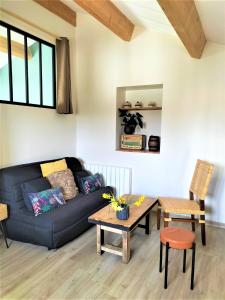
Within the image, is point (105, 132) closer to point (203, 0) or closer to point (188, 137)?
point (188, 137)

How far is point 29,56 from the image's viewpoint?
3.20 metres

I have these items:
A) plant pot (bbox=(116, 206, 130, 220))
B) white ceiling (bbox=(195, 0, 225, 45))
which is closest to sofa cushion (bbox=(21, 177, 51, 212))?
plant pot (bbox=(116, 206, 130, 220))

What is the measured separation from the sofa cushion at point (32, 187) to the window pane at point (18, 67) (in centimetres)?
110

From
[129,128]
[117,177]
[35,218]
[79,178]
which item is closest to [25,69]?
[79,178]

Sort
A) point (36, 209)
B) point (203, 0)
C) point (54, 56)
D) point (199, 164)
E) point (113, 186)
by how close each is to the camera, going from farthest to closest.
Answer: point (113, 186)
point (54, 56)
point (199, 164)
point (36, 209)
point (203, 0)

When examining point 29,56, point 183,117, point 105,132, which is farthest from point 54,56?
point 183,117

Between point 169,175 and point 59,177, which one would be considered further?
point 169,175

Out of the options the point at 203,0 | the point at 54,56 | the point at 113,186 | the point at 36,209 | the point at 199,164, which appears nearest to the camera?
the point at 203,0

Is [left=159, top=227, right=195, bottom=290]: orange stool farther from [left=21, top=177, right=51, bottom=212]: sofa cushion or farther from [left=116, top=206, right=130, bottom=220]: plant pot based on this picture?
[left=21, top=177, right=51, bottom=212]: sofa cushion

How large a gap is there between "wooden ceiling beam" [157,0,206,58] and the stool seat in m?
1.77

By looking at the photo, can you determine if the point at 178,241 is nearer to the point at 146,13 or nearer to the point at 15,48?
the point at 146,13

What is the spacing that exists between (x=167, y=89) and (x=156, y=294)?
262 centimetres

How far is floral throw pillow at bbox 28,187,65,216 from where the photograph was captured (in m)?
2.61

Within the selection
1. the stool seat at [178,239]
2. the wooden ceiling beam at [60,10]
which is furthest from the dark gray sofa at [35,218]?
the wooden ceiling beam at [60,10]
